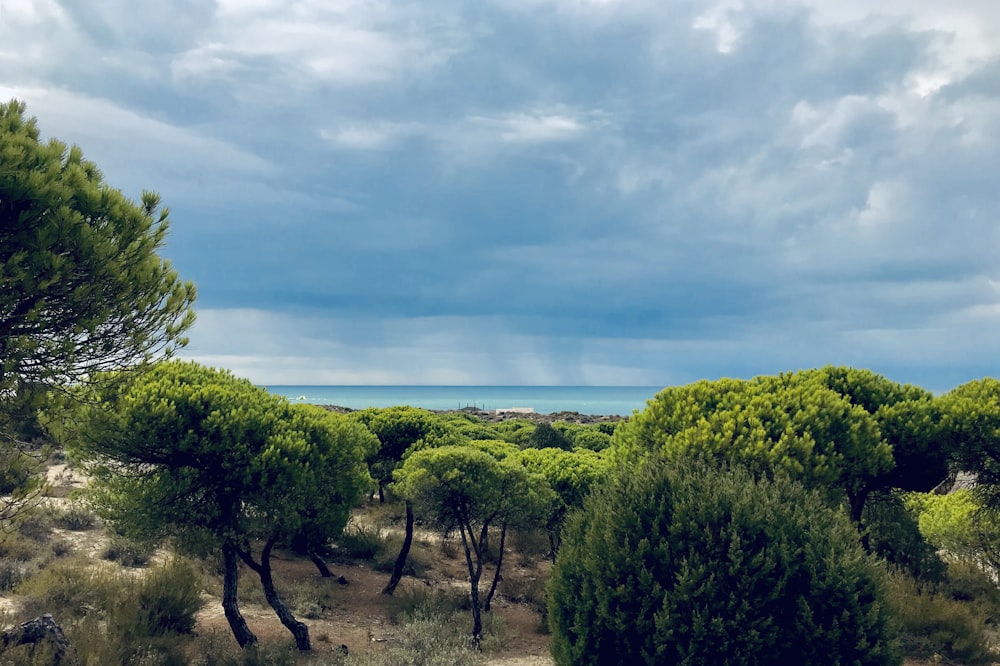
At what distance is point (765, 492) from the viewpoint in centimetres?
1011

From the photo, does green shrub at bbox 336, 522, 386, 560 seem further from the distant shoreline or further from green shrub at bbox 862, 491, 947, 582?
the distant shoreline

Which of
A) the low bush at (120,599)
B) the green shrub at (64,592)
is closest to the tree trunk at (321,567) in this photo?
the low bush at (120,599)

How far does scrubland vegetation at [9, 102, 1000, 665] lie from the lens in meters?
9.45

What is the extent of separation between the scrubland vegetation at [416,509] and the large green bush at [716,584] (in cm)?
4

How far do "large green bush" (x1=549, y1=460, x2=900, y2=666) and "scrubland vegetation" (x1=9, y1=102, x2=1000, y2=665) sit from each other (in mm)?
39

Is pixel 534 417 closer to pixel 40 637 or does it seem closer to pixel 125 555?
pixel 125 555

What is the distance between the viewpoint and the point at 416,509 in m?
17.0

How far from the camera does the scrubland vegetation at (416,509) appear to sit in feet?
31.0

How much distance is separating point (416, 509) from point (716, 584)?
373 inches

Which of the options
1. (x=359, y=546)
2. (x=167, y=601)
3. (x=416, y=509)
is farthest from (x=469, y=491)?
(x=359, y=546)

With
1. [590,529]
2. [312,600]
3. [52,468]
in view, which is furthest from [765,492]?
[52,468]

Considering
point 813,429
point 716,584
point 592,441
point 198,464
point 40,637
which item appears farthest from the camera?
point 592,441

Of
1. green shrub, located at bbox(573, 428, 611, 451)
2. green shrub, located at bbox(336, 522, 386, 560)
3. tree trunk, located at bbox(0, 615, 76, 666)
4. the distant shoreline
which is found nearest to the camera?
tree trunk, located at bbox(0, 615, 76, 666)

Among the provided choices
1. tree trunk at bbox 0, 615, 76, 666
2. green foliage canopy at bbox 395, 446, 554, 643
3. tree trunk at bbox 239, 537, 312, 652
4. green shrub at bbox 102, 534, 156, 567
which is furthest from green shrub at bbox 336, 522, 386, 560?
tree trunk at bbox 0, 615, 76, 666
